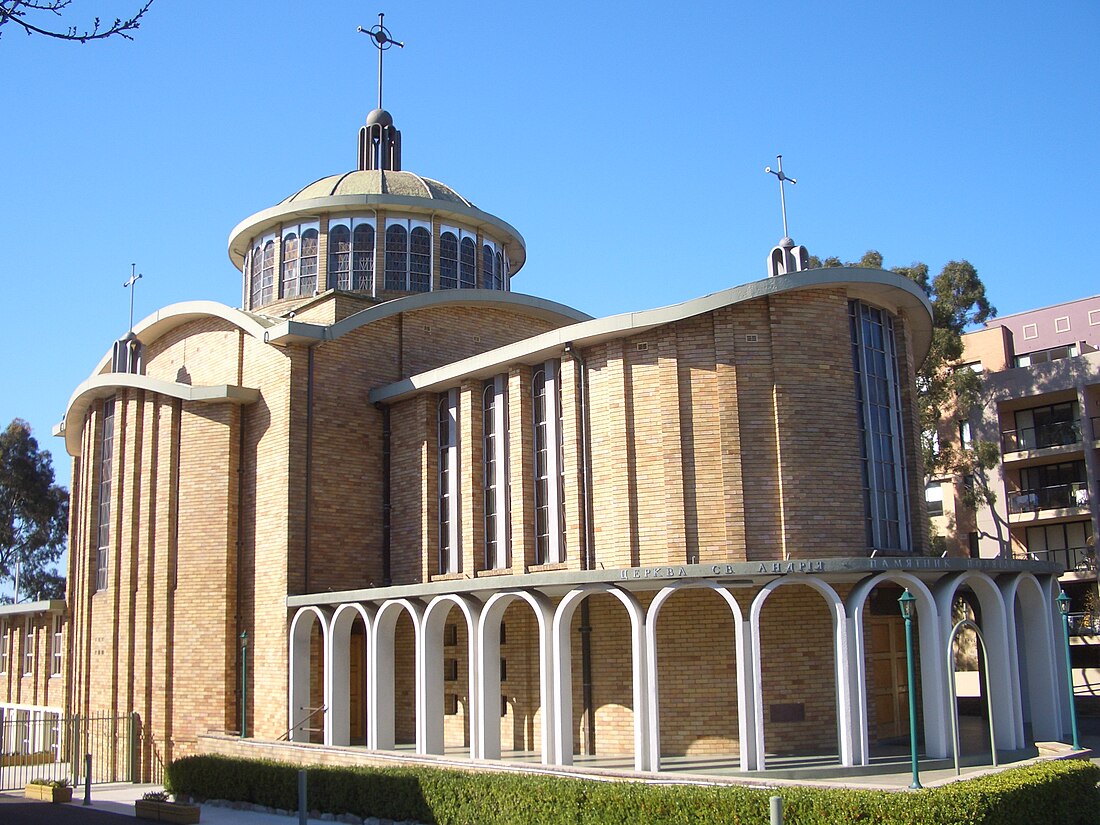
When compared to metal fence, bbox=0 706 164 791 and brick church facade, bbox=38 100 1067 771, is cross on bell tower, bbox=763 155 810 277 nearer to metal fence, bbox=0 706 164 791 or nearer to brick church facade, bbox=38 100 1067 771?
brick church facade, bbox=38 100 1067 771

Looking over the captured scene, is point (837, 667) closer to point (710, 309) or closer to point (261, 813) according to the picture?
point (710, 309)

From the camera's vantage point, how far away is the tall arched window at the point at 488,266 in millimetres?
30578

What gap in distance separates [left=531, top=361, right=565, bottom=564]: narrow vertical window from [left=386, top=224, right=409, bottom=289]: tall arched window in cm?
840

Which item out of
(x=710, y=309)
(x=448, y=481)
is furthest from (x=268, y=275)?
(x=710, y=309)

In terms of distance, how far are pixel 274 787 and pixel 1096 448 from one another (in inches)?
1132

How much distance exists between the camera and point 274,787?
61.2ft

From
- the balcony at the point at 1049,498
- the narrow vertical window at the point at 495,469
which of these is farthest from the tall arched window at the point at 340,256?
the balcony at the point at 1049,498

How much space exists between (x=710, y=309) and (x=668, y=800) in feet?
27.3

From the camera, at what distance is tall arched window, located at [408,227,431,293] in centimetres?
2884

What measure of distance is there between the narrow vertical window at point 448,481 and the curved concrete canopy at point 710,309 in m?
0.80

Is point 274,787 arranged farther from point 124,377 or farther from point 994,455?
point 994,455

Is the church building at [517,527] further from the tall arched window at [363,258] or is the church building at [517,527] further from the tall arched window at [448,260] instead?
the tall arched window at [448,260]

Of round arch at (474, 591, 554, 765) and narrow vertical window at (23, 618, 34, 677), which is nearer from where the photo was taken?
round arch at (474, 591, 554, 765)

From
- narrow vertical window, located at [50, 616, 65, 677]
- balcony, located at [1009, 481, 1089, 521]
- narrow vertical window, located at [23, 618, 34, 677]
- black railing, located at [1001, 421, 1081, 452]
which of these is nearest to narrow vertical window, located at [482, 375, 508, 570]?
narrow vertical window, located at [50, 616, 65, 677]
